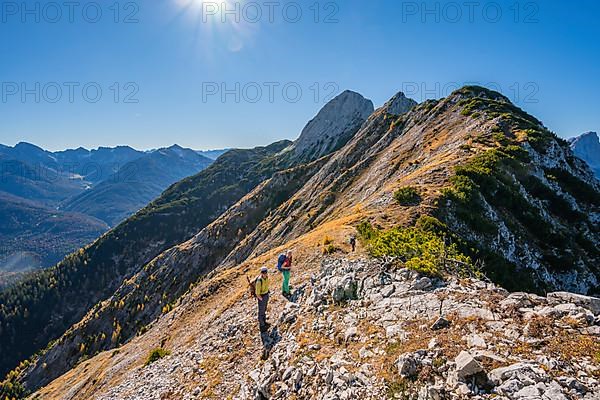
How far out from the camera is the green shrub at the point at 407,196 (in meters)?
27.7

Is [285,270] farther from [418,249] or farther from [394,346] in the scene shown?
[394,346]

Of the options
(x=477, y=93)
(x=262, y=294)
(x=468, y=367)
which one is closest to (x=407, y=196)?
(x=262, y=294)

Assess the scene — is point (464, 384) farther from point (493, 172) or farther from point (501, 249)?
point (493, 172)

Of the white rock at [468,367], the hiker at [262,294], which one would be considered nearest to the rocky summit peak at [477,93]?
the hiker at [262,294]

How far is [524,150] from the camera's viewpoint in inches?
1478

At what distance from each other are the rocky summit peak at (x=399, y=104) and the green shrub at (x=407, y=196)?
377 ft

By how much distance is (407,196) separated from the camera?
2828 cm

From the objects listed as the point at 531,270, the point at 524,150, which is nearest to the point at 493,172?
the point at 524,150

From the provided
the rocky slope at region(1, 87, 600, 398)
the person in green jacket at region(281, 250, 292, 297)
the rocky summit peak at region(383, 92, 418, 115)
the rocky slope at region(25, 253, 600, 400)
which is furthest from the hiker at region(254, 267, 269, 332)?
the rocky summit peak at region(383, 92, 418, 115)

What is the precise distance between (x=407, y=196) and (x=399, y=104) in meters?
125

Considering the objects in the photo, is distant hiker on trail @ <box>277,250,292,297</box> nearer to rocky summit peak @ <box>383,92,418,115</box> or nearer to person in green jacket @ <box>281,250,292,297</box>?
person in green jacket @ <box>281,250,292,297</box>

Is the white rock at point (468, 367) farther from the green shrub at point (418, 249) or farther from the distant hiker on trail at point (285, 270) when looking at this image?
the distant hiker on trail at point (285, 270)

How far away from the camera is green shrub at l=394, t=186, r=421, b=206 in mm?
27688

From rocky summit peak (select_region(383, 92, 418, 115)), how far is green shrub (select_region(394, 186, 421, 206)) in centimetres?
11492
